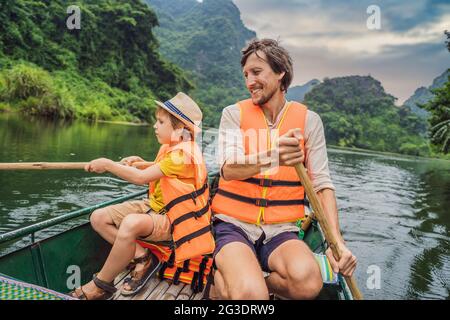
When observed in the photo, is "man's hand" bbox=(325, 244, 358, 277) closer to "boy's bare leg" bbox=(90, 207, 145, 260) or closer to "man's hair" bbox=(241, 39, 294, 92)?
"man's hair" bbox=(241, 39, 294, 92)

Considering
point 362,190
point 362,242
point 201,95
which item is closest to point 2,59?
point 362,190

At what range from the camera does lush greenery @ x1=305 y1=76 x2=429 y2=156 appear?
179 feet

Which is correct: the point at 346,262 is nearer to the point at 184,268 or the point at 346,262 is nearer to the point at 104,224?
the point at 184,268

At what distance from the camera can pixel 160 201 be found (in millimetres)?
2537

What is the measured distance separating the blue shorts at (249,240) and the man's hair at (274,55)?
39.4 inches

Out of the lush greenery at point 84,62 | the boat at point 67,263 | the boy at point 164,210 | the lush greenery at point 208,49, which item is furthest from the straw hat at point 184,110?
the lush greenery at point 208,49

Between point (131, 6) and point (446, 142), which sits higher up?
point (131, 6)

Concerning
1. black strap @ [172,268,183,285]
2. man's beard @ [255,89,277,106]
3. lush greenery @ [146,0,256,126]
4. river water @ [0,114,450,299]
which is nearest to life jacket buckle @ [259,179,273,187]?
man's beard @ [255,89,277,106]

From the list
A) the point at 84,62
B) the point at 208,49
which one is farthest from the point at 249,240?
the point at 208,49

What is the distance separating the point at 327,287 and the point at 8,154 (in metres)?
9.37

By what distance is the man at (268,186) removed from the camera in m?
1.92

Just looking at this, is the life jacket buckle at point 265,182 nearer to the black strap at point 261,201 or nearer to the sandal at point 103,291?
the black strap at point 261,201

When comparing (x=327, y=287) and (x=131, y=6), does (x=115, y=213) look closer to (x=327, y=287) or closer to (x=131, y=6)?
(x=327, y=287)

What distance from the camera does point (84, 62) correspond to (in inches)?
1374
